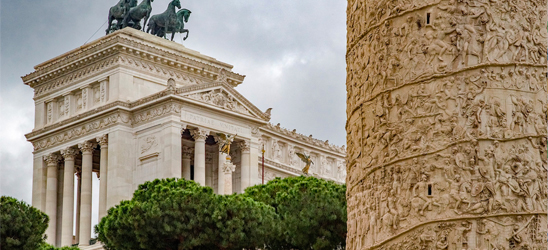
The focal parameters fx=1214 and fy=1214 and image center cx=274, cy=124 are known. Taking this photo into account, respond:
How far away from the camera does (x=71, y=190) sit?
61.1 metres

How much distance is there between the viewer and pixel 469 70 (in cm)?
1340

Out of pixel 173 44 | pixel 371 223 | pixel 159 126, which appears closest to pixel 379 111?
pixel 371 223

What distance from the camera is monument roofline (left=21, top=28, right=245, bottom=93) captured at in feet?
199

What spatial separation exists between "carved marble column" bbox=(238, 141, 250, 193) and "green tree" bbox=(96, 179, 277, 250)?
54.0 feet

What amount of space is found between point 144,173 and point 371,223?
145 ft

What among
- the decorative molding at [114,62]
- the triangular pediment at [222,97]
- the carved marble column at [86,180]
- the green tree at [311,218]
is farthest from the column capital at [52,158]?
the green tree at [311,218]

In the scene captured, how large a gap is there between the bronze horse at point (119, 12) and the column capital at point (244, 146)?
10.2 m

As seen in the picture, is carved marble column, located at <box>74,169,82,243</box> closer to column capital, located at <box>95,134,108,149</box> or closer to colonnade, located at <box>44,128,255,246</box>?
colonnade, located at <box>44,128,255,246</box>

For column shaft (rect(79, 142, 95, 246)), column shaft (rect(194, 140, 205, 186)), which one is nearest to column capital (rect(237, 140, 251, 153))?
column shaft (rect(194, 140, 205, 186))

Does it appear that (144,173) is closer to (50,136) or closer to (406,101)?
(50,136)


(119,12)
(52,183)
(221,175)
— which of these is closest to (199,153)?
(221,175)

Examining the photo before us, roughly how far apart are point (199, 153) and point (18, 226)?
647 inches

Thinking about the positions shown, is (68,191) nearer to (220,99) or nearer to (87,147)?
(87,147)

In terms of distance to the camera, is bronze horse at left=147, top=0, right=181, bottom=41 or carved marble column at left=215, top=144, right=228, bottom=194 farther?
bronze horse at left=147, top=0, right=181, bottom=41
